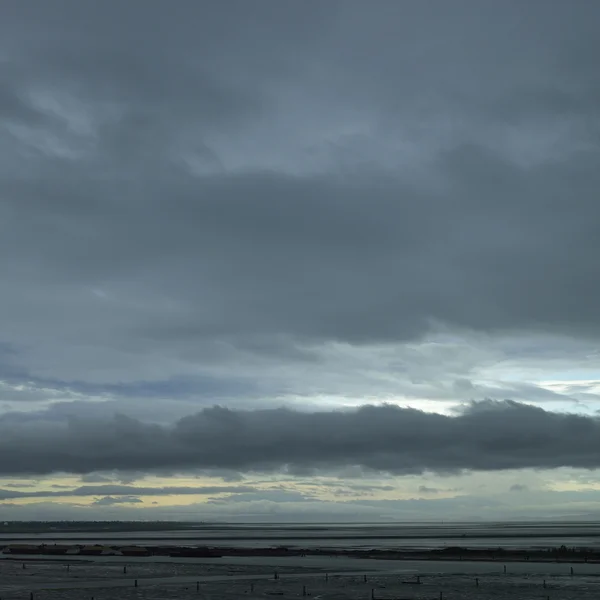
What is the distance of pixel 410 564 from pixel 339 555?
29322 millimetres

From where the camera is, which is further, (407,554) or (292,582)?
(407,554)

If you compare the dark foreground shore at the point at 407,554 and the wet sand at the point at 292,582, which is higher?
the wet sand at the point at 292,582

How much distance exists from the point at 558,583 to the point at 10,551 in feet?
464

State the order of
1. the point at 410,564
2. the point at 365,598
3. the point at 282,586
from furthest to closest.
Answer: the point at 410,564 < the point at 282,586 < the point at 365,598

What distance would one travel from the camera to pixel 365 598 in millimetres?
75188

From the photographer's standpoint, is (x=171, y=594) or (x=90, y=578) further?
(x=90, y=578)

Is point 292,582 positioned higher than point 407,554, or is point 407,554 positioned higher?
point 292,582

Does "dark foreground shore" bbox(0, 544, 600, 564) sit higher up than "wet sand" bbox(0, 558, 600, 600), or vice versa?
"wet sand" bbox(0, 558, 600, 600)

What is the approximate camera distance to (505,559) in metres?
132

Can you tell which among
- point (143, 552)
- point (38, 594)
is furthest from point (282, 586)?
point (143, 552)

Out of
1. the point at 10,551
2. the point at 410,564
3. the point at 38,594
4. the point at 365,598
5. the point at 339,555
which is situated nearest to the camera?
the point at 365,598

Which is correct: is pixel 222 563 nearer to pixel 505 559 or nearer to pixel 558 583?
pixel 505 559

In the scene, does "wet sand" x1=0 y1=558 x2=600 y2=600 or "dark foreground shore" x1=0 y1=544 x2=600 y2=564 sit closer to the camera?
"wet sand" x1=0 y1=558 x2=600 y2=600

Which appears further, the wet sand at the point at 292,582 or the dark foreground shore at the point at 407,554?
the dark foreground shore at the point at 407,554
